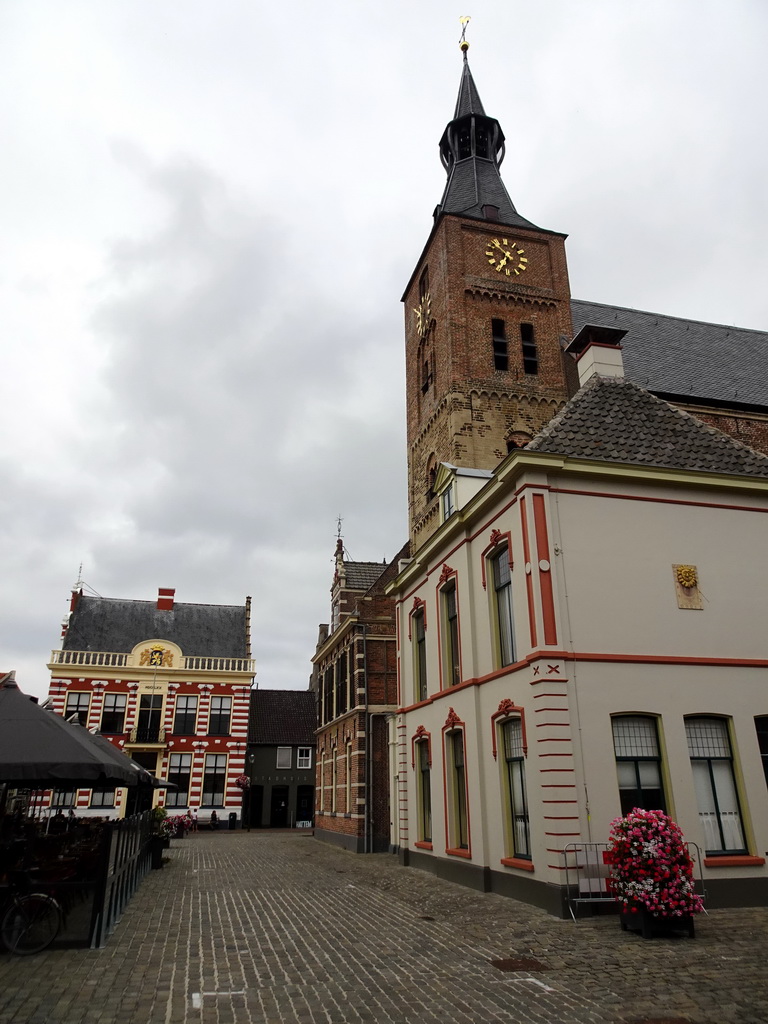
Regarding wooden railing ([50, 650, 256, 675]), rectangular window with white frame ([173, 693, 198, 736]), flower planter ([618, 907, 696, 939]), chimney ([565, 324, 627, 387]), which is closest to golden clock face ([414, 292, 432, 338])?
chimney ([565, 324, 627, 387])

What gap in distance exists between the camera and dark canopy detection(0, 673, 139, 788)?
8547mm

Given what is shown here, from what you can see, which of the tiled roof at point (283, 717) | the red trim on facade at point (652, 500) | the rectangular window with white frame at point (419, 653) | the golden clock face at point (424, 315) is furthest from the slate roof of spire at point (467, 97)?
the tiled roof at point (283, 717)

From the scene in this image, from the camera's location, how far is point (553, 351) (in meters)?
25.3

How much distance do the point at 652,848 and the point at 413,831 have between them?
1045 cm

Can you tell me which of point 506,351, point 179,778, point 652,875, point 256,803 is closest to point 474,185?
point 506,351

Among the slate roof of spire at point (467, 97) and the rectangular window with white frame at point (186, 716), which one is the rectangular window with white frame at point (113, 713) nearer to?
the rectangular window with white frame at point (186, 716)

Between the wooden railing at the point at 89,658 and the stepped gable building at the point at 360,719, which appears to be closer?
the stepped gable building at the point at 360,719

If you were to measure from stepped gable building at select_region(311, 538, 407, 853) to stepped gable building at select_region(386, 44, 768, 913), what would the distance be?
20.0 feet

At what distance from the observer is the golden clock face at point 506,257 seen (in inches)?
1040

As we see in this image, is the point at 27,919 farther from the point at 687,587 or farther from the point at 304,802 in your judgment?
the point at 304,802

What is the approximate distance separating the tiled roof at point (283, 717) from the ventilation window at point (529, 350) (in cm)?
3394

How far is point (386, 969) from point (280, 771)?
43.0 m

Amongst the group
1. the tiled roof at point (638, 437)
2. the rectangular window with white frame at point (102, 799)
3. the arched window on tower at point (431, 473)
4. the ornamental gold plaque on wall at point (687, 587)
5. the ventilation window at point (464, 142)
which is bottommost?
the rectangular window with white frame at point (102, 799)

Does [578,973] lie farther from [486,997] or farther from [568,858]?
[568,858]
